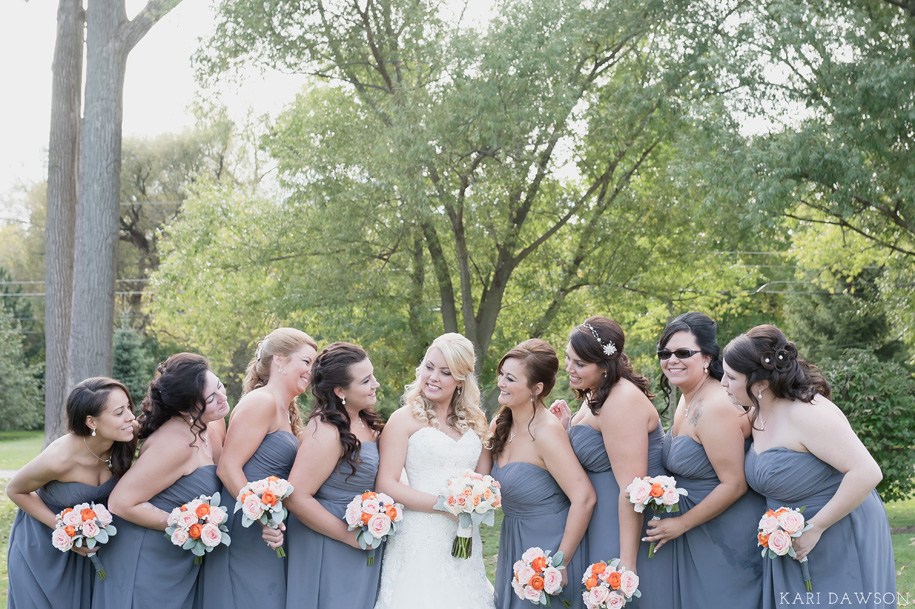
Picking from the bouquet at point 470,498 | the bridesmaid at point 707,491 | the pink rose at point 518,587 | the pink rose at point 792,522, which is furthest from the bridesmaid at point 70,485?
the pink rose at point 792,522

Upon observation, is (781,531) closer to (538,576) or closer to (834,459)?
(834,459)

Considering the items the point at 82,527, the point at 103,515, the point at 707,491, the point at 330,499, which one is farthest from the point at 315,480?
the point at 707,491

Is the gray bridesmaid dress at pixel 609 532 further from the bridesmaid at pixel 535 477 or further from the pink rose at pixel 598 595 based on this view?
the pink rose at pixel 598 595

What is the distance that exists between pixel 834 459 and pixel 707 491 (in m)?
0.77

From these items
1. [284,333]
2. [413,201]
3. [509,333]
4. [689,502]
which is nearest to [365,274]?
[413,201]

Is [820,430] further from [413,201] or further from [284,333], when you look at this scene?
[413,201]

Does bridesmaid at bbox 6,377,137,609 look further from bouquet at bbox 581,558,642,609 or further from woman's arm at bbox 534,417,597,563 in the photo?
→ bouquet at bbox 581,558,642,609

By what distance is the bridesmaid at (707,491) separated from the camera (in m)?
4.66

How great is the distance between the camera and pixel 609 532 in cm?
485

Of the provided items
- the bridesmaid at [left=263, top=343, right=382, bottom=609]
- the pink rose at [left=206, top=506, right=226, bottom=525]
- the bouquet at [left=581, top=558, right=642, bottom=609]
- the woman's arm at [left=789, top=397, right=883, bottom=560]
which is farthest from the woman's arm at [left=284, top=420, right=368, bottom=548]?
the woman's arm at [left=789, top=397, right=883, bottom=560]

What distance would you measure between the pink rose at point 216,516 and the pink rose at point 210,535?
0.03 metres

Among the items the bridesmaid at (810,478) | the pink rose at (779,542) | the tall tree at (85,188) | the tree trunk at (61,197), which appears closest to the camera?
the pink rose at (779,542)

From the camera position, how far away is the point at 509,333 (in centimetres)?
1833

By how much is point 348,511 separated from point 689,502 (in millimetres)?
2024
